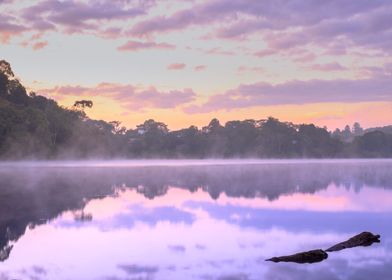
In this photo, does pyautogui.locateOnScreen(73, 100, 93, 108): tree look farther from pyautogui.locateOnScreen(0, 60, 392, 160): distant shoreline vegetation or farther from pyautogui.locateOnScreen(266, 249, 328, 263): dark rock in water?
pyautogui.locateOnScreen(266, 249, 328, 263): dark rock in water

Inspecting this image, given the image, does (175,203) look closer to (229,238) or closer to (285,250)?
(229,238)

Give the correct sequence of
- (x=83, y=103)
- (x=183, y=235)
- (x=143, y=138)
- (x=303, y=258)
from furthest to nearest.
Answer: (x=143, y=138) < (x=83, y=103) < (x=183, y=235) < (x=303, y=258)

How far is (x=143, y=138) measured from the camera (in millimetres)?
155375

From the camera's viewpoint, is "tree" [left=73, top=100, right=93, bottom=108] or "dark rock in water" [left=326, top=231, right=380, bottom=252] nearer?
"dark rock in water" [left=326, top=231, right=380, bottom=252]

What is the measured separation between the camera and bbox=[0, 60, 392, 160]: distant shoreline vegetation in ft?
285

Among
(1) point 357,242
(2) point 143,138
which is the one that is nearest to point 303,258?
(1) point 357,242

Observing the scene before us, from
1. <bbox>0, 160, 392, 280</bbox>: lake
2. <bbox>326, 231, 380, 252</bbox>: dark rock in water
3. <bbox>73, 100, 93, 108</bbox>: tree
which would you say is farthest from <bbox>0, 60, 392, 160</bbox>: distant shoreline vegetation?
<bbox>326, 231, 380, 252</bbox>: dark rock in water

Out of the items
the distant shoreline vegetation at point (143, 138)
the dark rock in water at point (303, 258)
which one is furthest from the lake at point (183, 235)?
the distant shoreline vegetation at point (143, 138)

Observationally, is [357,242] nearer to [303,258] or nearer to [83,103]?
[303,258]

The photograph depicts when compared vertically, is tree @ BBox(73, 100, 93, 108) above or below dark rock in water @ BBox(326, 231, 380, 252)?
above

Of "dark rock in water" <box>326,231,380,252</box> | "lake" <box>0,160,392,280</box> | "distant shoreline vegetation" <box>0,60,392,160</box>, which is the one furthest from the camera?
"distant shoreline vegetation" <box>0,60,392,160</box>

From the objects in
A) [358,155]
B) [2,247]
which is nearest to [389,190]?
[2,247]

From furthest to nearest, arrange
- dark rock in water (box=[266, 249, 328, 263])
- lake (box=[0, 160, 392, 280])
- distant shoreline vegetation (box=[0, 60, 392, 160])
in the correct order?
distant shoreline vegetation (box=[0, 60, 392, 160]) < dark rock in water (box=[266, 249, 328, 263]) < lake (box=[0, 160, 392, 280])

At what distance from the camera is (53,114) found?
10006 cm
